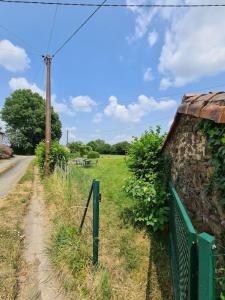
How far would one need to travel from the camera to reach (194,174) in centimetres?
407

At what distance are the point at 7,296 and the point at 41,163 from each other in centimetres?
1311

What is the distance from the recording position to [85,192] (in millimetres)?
7602

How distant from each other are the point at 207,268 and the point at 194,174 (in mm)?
2628

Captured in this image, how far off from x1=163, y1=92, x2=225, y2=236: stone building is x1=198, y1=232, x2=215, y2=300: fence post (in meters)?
1.30

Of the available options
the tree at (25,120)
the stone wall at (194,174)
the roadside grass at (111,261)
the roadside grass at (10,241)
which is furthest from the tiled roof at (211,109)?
the tree at (25,120)

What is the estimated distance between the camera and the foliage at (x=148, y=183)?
587 centimetres

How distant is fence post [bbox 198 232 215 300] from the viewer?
1499 millimetres

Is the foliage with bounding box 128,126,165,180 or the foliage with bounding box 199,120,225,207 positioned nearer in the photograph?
the foliage with bounding box 199,120,225,207

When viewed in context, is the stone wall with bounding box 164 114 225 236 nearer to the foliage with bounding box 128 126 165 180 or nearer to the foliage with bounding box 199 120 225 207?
the foliage with bounding box 199 120 225 207

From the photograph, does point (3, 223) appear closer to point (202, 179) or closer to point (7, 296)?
point (7, 296)

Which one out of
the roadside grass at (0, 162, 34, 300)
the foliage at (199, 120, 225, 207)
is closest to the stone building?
the foliage at (199, 120, 225, 207)

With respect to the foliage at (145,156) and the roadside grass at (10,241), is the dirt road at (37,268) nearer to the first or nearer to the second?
the roadside grass at (10,241)

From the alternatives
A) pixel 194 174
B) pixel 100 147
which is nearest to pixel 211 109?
pixel 194 174

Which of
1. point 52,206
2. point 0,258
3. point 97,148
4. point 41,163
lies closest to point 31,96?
point 97,148
